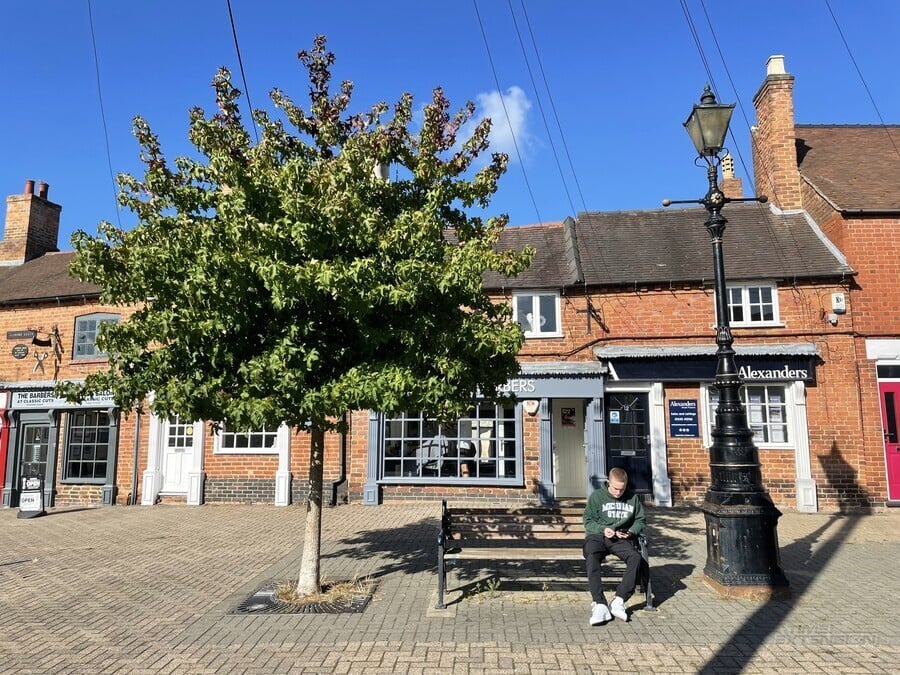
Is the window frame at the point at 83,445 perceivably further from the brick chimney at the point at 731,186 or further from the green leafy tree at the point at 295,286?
the brick chimney at the point at 731,186

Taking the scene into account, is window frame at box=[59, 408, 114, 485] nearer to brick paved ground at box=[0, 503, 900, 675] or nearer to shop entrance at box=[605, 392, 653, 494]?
brick paved ground at box=[0, 503, 900, 675]

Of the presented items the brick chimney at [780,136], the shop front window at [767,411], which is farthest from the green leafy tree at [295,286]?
the brick chimney at [780,136]

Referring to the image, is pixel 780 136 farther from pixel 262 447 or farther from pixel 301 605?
pixel 301 605

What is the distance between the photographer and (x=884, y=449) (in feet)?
37.9

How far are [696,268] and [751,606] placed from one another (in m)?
8.49

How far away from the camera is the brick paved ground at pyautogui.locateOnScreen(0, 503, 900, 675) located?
14.9ft

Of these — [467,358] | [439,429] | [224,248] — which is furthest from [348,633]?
[439,429]

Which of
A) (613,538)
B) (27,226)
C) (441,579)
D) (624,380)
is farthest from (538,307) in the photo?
(27,226)

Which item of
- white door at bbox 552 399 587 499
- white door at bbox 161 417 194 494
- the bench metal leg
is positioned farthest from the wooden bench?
white door at bbox 161 417 194 494

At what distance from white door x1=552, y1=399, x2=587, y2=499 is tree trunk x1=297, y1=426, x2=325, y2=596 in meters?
7.89

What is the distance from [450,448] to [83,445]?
8.90m

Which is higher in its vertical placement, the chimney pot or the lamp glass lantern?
the chimney pot

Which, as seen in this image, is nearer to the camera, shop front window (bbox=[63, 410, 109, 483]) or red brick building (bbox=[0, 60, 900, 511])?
red brick building (bbox=[0, 60, 900, 511])

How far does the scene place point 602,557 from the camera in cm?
575
